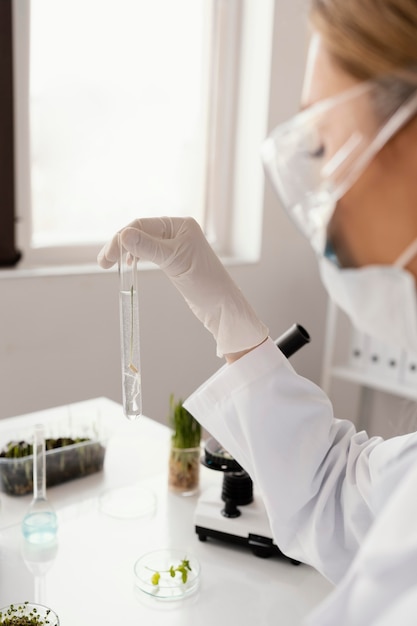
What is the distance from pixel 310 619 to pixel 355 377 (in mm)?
2214

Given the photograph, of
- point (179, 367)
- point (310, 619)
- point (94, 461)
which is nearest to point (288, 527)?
point (310, 619)

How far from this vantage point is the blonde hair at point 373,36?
59 centimetres

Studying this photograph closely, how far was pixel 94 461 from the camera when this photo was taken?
54.3 inches

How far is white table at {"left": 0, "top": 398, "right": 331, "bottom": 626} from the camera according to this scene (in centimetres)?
95

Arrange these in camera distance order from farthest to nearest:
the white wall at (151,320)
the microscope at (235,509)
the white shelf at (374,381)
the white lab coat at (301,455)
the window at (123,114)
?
the white shelf at (374,381)
the window at (123,114)
the white wall at (151,320)
the microscope at (235,509)
the white lab coat at (301,455)

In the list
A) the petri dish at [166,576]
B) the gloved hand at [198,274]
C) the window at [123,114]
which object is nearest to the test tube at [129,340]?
the gloved hand at [198,274]

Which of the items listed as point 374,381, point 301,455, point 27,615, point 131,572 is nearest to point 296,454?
point 301,455

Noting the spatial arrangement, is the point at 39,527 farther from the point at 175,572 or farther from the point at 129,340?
Answer: the point at 129,340

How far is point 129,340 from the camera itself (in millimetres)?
996

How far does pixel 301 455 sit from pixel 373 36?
0.61 metres

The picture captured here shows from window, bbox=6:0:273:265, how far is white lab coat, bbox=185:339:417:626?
1572mm

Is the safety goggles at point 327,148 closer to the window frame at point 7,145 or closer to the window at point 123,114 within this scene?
the window frame at point 7,145

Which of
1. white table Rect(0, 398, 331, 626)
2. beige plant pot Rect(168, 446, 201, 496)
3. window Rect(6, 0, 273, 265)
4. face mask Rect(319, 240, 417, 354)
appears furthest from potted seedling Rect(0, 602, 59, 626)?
window Rect(6, 0, 273, 265)

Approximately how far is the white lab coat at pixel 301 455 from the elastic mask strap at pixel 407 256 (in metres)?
0.31
